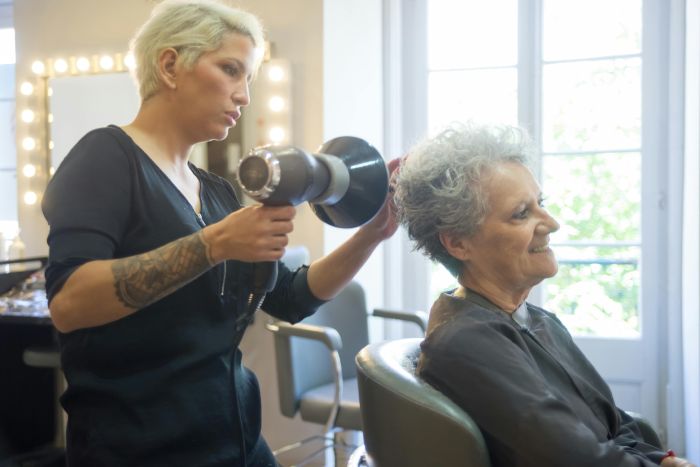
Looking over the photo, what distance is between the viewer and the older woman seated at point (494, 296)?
0.99m

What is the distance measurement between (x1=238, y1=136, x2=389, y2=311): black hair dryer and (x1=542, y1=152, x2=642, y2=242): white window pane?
6.37ft

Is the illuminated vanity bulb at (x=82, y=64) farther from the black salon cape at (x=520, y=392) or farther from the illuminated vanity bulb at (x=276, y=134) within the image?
the black salon cape at (x=520, y=392)

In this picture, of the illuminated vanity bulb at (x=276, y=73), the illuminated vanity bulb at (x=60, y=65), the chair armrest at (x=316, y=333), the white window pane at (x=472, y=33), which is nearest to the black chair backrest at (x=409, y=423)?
the chair armrest at (x=316, y=333)

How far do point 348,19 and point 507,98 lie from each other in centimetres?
78

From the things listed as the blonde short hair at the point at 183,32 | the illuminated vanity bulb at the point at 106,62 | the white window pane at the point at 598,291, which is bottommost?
the white window pane at the point at 598,291

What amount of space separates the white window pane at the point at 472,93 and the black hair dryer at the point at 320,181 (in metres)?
1.89

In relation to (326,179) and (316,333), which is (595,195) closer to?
(316,333)

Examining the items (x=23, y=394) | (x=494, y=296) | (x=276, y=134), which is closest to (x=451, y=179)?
(x=494, y=296)

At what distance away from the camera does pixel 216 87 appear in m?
1.07

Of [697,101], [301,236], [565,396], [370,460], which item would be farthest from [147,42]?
→ [697,101]

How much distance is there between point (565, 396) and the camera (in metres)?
1.08

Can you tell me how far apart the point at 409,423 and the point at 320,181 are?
0.38 m

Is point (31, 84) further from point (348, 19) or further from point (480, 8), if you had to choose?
point (480, 8)

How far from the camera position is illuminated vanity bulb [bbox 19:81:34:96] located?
9.96 ft
